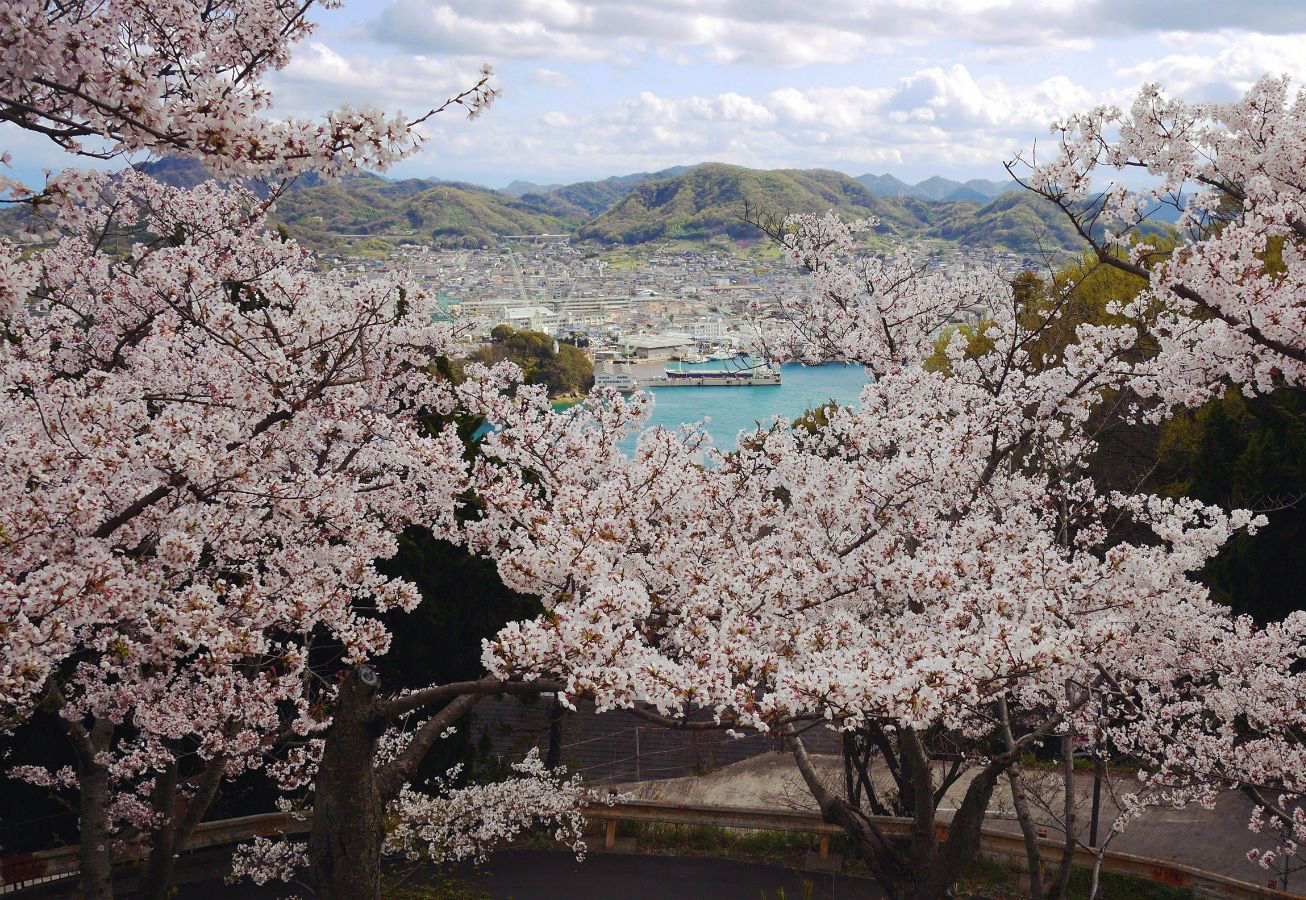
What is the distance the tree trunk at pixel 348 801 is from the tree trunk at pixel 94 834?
2283mm

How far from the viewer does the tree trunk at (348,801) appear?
497 centimetres

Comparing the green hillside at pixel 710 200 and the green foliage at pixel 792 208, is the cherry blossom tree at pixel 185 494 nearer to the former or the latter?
the green foliage at pixel 792 208

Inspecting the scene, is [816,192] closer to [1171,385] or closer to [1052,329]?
[1052,329]

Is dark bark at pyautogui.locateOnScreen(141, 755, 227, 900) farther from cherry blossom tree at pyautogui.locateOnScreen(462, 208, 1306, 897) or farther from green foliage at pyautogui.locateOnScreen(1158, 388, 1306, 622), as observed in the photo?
green foliage at pyautogui.locateOnScreen(1158, 388, 1306, 622)

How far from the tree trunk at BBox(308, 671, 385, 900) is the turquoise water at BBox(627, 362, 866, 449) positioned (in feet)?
82.4

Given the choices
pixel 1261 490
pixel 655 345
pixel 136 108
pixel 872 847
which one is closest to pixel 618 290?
pixel 655 345

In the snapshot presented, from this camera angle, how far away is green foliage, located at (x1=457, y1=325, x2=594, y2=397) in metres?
36.8

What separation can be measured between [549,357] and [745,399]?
8.89 meters

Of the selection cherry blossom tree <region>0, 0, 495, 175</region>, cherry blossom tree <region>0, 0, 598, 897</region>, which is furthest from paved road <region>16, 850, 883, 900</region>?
cherry blossom tree <region>0, 0, 495, 175</region>

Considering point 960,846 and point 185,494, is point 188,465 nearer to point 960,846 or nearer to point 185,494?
point 185,494

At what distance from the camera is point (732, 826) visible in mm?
9758

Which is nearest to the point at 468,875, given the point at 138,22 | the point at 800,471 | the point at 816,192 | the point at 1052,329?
the point at 800,471

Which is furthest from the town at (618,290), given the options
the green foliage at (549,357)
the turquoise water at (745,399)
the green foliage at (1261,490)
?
the green foliage at (1261,490)

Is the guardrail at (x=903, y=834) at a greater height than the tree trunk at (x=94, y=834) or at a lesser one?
lesser
